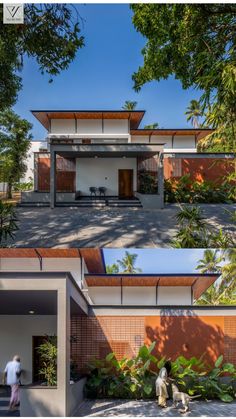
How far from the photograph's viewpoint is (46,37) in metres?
6.07

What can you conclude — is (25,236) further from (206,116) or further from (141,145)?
(141,145)

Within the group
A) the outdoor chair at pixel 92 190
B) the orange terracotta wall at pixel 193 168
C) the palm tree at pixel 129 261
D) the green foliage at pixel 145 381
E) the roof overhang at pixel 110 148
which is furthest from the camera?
the outdoor chair at pixel 92 190

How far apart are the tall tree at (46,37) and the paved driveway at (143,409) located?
5638 millimetres

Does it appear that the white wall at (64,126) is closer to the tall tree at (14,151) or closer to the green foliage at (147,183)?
the tall tree at (14,151)

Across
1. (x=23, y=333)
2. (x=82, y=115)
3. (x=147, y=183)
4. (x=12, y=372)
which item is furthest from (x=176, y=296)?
(x=82, y=115)

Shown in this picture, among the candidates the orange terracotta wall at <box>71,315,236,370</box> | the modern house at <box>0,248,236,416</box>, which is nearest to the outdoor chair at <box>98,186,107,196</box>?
the modern house at <box>0,248,236,416</box>

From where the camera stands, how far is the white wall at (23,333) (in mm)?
10492

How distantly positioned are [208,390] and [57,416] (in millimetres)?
3992

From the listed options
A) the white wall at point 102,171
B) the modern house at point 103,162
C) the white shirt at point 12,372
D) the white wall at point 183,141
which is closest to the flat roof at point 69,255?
the white shirt at point 12,372

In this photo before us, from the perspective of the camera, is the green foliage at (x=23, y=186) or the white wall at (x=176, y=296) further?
the green foliage at (x=23, y=186)

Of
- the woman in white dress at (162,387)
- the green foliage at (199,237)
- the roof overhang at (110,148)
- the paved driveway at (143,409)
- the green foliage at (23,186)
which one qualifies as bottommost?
the paved driveway at (143,409)

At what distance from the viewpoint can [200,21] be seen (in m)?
6.68

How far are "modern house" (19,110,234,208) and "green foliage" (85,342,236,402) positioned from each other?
7.92 metres

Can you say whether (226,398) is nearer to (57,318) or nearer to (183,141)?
(57,318)
